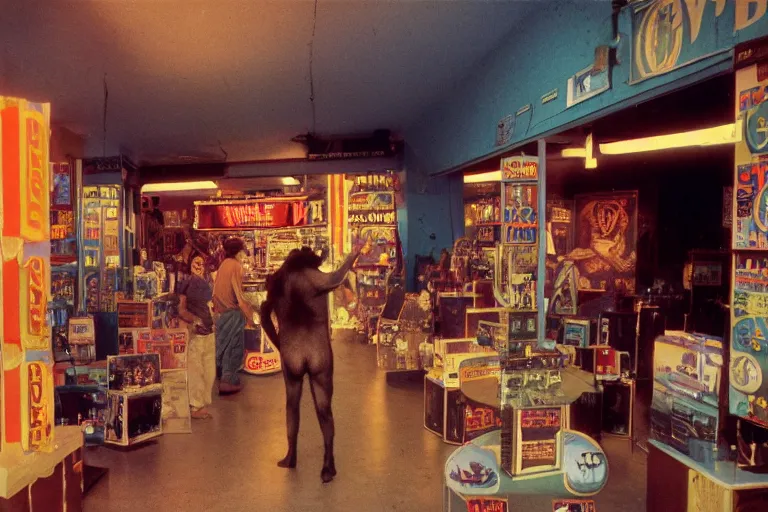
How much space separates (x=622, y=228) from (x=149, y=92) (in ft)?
23.2

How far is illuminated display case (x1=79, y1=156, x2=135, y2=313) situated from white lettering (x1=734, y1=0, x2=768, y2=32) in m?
8.34

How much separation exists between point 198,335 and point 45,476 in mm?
3436

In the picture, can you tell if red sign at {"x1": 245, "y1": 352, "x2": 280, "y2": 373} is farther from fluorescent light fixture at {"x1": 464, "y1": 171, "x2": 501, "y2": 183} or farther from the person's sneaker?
fluorescent light fixture at {"x1": 464, "y1": 171, "x2": 501, "y2": 183}

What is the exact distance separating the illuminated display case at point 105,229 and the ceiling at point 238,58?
1254 millimetres

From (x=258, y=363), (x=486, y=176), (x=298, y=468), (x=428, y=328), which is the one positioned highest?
(x=486, y=176)

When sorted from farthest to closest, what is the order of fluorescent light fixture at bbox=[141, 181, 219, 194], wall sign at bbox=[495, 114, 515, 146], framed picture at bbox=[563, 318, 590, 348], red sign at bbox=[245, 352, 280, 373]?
fluorescent light fixture at bbox=[141, 181, 219, 194] < red sign at bbox=[245, 352, 280, 373] < framed picture at bbox=[563, 318, 590, 348] < wall sign at bbox=[495, 114, 515, 146]

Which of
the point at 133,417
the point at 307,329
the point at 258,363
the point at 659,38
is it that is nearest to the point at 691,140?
the point at 659,38

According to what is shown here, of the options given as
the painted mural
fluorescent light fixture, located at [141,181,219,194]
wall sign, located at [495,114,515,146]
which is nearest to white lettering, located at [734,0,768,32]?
the painted mural

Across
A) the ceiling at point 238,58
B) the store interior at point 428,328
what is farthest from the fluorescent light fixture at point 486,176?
the ceiling at point 238,58

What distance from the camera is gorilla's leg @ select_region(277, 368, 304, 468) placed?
441cm

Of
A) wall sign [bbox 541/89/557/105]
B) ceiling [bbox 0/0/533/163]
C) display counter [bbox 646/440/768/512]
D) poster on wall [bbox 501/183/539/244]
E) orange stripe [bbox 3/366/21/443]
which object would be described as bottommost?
display counter [bbox 646/440/768/512]

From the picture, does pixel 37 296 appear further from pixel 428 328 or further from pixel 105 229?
pixel 105 229

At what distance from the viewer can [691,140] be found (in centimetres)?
388

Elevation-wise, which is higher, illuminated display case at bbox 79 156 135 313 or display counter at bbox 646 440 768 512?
illuminated display case at bbox 79 156 135 313
